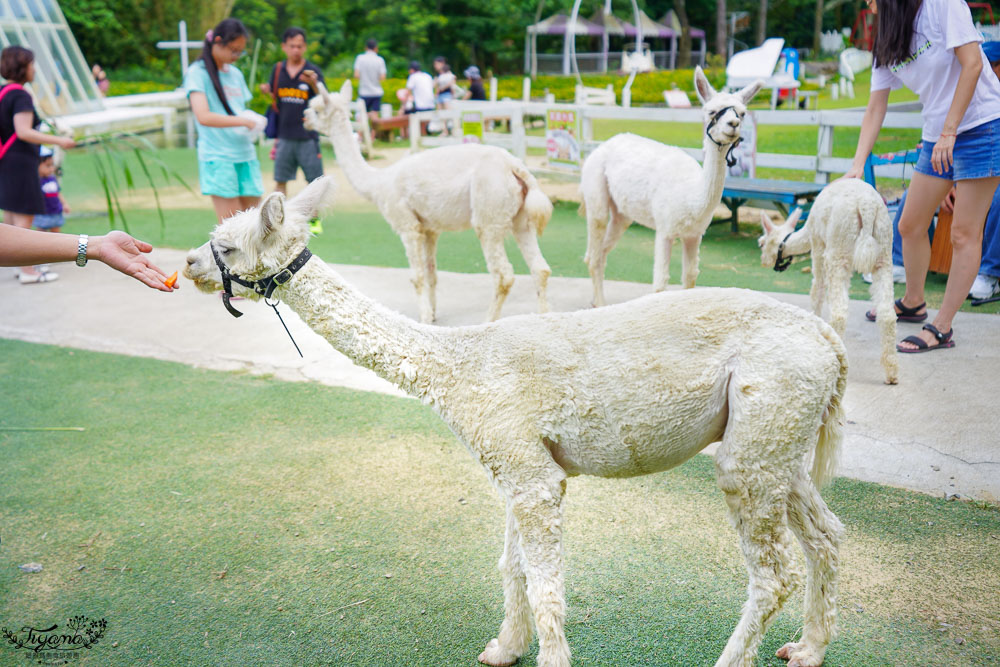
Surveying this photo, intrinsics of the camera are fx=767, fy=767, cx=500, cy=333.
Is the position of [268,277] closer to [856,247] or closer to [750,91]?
[856,247]

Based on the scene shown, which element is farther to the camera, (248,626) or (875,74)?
(875,74)

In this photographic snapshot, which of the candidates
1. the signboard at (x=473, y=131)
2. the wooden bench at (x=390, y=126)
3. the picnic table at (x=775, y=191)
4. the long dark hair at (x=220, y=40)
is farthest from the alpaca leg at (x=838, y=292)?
the wooden bench at (x=390, y=126)

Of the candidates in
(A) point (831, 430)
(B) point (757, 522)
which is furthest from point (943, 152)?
(B) point (757, 522)

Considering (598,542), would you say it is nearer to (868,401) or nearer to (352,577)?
(352,577)

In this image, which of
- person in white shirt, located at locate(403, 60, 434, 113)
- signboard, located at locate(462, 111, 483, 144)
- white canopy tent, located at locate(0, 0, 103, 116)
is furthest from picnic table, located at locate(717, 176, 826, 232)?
white canopy tent, located at locate(0, 0, 103, 116)

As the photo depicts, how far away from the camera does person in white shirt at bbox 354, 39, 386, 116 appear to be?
17.0 metres

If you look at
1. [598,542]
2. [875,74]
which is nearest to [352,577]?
[598,542]

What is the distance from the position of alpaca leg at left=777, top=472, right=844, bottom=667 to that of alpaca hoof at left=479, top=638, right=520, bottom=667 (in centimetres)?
90

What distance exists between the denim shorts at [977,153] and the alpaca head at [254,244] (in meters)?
3.66

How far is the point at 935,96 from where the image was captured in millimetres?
4250

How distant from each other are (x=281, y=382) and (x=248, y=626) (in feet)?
8.15

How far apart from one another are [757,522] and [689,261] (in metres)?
3.66

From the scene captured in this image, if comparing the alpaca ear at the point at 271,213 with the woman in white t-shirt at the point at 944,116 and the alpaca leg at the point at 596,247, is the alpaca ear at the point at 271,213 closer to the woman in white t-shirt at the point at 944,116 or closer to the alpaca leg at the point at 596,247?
the woman in white t-shirt at the point at 944,116

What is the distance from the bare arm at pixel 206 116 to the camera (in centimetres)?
615
